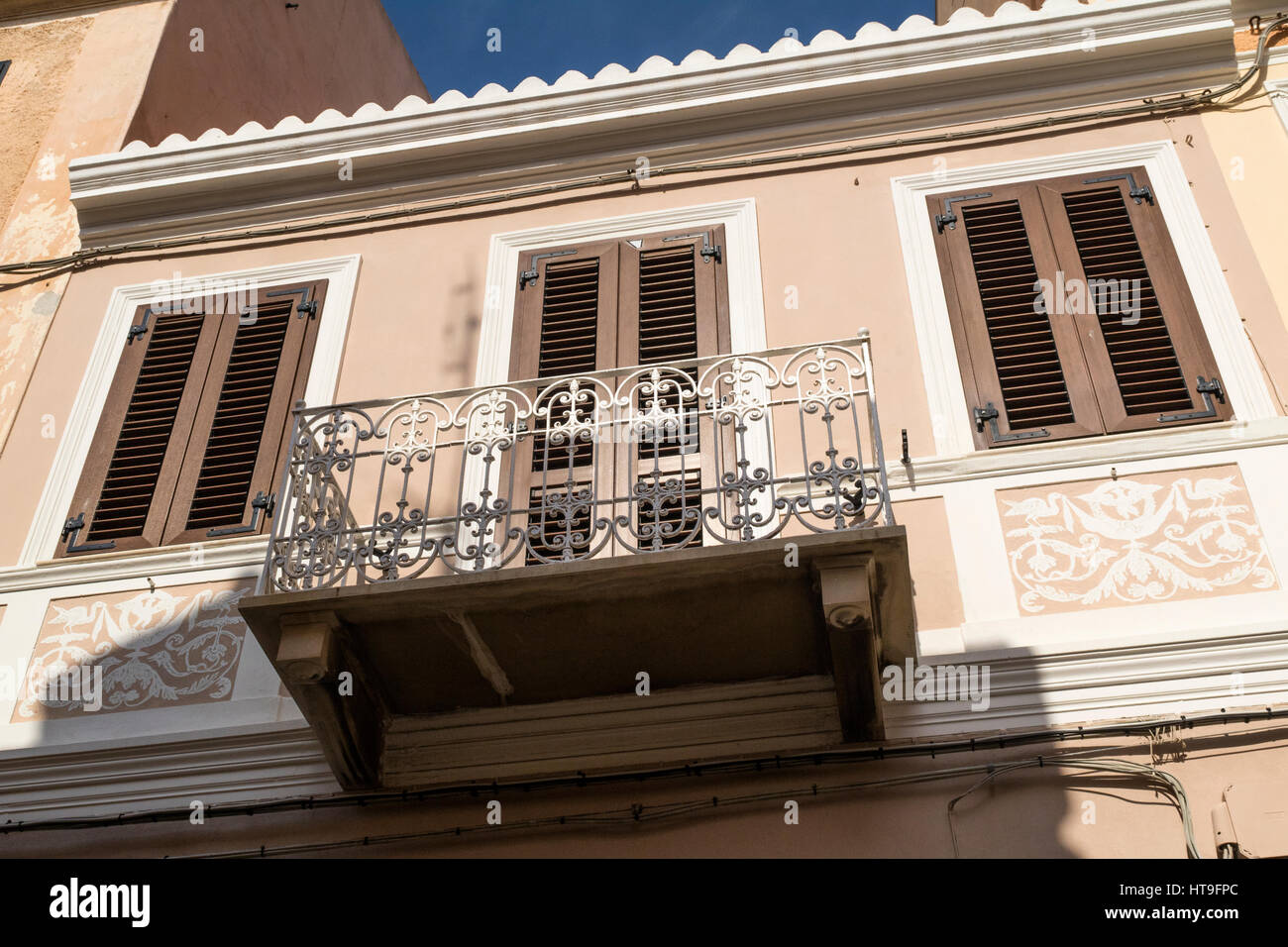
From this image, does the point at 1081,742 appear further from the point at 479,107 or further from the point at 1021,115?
the point at 479,107

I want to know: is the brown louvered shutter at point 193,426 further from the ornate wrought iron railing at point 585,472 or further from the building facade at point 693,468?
the ornate wrought iron railing at point 585,472

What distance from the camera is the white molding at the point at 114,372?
7.64m

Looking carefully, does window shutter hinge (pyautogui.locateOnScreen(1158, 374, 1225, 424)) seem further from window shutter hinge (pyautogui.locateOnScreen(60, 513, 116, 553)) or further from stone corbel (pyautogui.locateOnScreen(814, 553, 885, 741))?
window shutter hinge (pyautogui.locateOnScreen(60, 513, 116, 553))

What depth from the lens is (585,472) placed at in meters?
7.39

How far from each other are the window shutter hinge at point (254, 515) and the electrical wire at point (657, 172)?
2428mm

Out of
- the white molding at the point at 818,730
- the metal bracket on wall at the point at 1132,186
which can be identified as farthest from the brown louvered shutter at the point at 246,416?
the metal bracket on wall at the point at 1132,186

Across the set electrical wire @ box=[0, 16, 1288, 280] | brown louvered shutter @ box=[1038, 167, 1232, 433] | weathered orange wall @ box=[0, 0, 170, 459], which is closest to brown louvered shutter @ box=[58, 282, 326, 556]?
electrical wire @ box=[0, 16, 1288, 280]

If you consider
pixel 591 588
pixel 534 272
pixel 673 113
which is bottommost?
pixel 591 588

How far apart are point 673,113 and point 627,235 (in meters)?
0.96

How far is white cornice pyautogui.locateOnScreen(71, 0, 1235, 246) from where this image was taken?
8.84 meters

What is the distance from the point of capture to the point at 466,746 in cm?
648

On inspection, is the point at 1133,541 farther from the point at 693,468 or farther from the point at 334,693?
the point at 334,693

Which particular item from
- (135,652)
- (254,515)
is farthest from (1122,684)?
(135,652)
